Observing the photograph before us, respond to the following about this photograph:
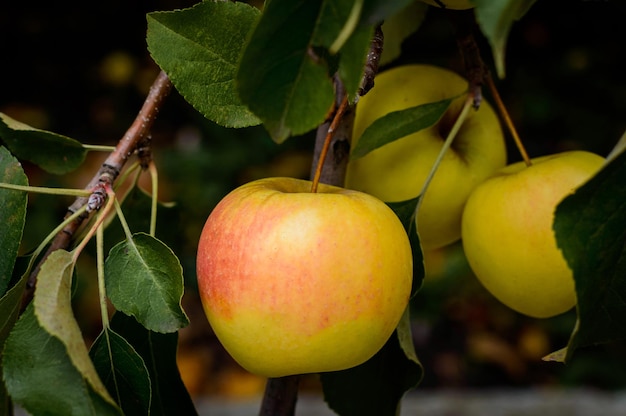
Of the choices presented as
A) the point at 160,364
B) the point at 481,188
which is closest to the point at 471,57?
the point at 481,188

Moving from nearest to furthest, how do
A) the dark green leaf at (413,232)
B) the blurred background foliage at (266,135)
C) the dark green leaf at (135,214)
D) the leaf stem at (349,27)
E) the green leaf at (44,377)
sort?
the leaf stem at (349,27) < the green leaf at (44,377) < the dark green leaf at (413,232) < the dark green leaf at (135,214) < the blurred background foliage at (266,135)

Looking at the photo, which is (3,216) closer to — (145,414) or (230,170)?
(145,414)

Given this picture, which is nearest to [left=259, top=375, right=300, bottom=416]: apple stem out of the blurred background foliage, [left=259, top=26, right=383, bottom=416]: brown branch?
[left=259, top=26, right=383, bottom=416]: brown branch

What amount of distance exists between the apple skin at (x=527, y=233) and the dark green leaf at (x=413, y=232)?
0.17 ft

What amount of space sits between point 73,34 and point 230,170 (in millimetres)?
678

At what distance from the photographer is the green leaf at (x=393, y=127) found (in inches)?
21.0

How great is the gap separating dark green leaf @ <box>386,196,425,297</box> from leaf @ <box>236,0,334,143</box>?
182 millimetres

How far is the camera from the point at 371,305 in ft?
1.45

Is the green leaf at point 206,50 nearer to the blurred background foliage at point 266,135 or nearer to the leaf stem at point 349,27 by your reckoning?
the leaf stem at point 349,27

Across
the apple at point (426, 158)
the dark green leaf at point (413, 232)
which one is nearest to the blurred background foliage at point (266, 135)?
the apple at point (426, 158)

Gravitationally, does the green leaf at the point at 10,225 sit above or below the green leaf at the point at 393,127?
below

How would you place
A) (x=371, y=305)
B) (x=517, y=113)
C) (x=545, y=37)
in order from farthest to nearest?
1. (x=517, y=113)
2. (x=545, y=37)
3. (x=371, y=305)

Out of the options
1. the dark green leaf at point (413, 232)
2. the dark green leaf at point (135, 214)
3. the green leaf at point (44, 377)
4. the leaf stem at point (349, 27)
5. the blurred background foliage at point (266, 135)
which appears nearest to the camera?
the leaf stem at point (349, 27)

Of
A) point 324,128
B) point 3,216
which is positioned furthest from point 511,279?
point 3,216
